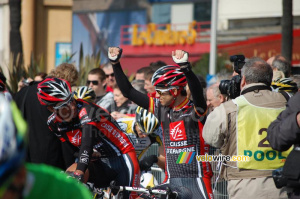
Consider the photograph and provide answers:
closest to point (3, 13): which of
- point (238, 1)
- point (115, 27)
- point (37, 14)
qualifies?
point (37, 14)

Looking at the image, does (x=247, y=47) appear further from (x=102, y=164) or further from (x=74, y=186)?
(x=74, y=186)

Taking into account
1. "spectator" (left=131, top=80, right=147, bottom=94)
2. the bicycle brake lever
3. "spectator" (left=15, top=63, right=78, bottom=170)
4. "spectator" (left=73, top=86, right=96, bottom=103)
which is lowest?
the bicycle brake lever

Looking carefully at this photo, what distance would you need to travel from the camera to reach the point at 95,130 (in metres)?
5.61

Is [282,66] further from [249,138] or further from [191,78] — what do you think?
[249,138]

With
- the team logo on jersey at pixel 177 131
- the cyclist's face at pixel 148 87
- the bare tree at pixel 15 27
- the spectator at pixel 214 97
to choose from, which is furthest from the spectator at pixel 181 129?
the bare tree at pixel 15 27

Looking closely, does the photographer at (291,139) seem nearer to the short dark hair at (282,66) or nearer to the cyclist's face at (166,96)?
the cyclist's face at (166,96)

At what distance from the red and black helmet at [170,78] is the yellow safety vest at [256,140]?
0.89 m

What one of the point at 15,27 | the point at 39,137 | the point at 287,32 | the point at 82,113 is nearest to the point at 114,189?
the point at 82,113

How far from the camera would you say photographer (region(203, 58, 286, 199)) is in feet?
15.0

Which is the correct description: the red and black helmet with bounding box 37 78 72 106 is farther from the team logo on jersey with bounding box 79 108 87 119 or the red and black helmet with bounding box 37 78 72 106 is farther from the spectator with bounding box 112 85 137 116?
the spectator with bounding box 112 85 137 116

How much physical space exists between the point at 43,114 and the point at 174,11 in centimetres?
2132

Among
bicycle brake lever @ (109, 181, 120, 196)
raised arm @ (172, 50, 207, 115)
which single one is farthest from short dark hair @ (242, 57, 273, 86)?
bicycle brake lever @ (109, 181, 120, 196)

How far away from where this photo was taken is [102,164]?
587cm

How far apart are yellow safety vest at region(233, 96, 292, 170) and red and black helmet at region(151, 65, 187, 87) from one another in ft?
2.92
